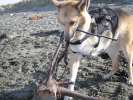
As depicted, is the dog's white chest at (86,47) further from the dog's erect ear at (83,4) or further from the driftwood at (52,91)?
the driftwood at (52,91)

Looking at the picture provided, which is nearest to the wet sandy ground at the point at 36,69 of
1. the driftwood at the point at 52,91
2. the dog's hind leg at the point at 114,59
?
the dog's hind leg at the point at 114,59

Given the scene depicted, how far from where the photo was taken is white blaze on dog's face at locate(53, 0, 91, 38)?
7152 millimetres

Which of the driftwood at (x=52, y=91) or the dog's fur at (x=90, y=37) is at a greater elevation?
the dog's fur at (x=90, y=37)

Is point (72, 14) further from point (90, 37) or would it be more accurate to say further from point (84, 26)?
point (90, 37)

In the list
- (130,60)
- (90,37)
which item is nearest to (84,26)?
(90,37)

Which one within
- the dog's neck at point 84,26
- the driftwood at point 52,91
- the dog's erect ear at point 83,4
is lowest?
the driftwood at point 52,91

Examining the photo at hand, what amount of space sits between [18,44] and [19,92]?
3550 mm

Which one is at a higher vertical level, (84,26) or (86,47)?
(84,26)

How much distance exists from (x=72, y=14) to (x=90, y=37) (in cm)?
66

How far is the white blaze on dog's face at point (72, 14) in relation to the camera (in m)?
7.15

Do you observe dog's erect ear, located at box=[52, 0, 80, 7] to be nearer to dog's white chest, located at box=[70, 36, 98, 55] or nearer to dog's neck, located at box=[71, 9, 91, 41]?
dog's neck, located at box=[71, 9, 91, 41]

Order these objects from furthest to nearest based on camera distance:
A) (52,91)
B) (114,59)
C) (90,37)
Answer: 1. (114,59)
2. (90,37)
3. (52,91)

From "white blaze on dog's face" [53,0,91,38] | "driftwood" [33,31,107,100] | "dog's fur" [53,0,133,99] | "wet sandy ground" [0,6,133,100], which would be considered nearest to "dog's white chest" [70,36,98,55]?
"dog's fur" [53,0,133,99]

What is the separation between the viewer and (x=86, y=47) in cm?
770
